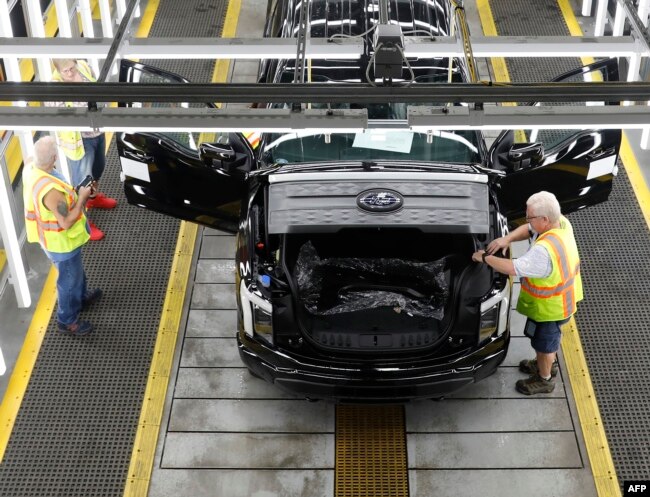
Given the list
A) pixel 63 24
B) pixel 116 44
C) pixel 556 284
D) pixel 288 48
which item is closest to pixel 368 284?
pixel 556 284

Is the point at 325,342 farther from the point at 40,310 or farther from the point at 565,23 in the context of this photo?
the point at 565,23

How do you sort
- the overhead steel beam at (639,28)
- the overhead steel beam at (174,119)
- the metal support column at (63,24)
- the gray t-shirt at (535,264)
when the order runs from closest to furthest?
1. the overhead steel beam at (174,119)
2. the overhead steel beam at (639,28)
3. the gray t-shirt at (535,264)
4. the metal support column at (63,24)

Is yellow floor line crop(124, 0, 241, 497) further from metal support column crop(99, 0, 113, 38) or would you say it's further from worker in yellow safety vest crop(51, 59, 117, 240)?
metal support column crop(99, 0, 113, 38)

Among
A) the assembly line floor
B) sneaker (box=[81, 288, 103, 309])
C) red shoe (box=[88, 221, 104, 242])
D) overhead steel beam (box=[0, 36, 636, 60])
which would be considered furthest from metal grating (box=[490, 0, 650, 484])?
red shoe (box=[88, 221, 104, 242])

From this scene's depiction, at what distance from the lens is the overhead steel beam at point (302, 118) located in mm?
4430

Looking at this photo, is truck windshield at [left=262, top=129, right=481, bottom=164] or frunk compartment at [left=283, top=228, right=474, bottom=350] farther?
truck windshield at [left=262, top=129, right=481, bottom=164]

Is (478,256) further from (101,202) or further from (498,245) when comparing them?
(101,202)

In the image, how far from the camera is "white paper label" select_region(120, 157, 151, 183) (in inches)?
266

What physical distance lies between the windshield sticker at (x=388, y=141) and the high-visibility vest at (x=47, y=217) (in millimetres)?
1917

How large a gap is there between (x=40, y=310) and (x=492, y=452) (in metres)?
3.44

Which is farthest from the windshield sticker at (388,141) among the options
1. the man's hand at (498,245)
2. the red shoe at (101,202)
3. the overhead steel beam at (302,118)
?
the red shoe at (101,202)

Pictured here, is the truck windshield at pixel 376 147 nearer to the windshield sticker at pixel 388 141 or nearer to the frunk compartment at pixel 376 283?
the windshield sticker at pixel 388 141

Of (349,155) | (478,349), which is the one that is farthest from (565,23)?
(478,349)

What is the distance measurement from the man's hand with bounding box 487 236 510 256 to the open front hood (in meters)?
0.35
